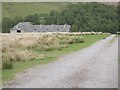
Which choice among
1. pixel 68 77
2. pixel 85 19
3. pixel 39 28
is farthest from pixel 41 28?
pixel 68 77

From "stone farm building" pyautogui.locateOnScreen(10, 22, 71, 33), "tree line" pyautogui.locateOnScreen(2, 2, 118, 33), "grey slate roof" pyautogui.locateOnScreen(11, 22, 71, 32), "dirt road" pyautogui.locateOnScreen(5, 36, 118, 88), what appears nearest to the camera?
"dirt road" pyautogui.locateOnScreen(5, 36, 118, 88)

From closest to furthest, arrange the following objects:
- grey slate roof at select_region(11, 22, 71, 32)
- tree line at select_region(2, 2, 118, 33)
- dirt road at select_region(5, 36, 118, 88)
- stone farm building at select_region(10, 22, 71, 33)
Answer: dirt road at select_region(5, 36, 118, 88) < tree line at select_region(2, 2, 118, 33) < stone farm building at select_region(10, 22, 71, 33) < grey slate roof at select_region(11, 22, 71, 32)

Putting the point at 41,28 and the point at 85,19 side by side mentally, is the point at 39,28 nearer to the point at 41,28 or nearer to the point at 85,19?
the point at 41,28

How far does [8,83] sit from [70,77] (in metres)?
2.32

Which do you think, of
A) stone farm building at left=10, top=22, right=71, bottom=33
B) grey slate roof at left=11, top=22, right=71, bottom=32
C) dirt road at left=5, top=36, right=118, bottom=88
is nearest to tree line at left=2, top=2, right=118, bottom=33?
grey slate roof at left=11, top=22, right=71, bottom=32

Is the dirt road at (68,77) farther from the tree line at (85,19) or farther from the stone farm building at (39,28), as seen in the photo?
the stone farm building at (39,28)

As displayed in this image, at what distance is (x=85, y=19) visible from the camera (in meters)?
140

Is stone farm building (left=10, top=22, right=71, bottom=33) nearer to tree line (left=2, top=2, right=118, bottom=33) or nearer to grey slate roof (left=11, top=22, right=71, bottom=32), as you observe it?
grey slate roof (left=11, top=22, right=71, bottom=32)

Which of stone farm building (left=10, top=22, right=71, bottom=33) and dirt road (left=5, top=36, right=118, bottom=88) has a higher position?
dirt road (left=5, top=36, right=118, bottom=88)

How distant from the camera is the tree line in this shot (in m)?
120

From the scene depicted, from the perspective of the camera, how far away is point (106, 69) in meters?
14.4

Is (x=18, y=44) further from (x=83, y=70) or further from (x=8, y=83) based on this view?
A: (x=8, y=83)

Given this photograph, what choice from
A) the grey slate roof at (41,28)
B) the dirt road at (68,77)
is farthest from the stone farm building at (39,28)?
the dirt road at (68,77)

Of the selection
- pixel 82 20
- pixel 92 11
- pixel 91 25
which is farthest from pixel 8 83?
pixel 92 11
